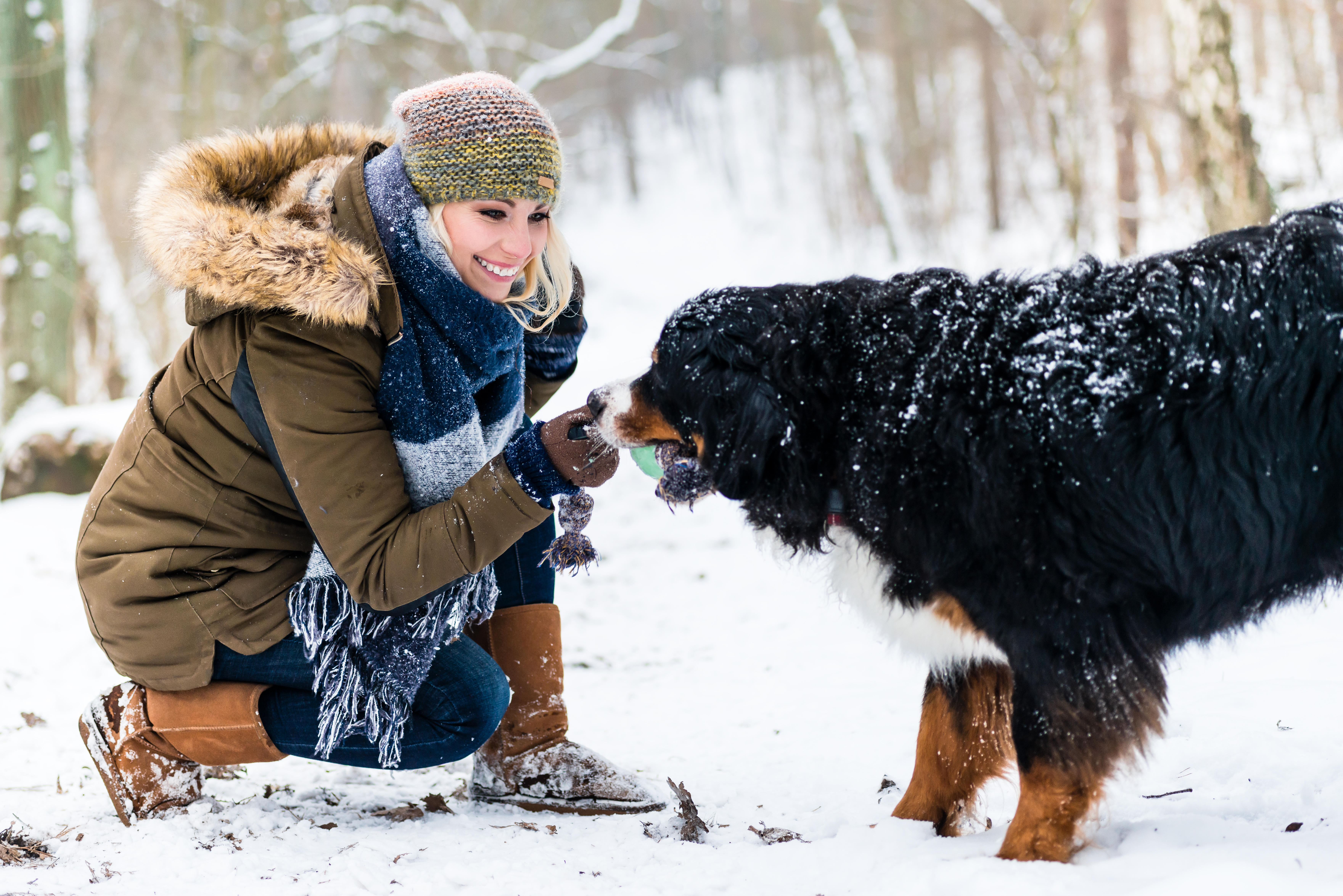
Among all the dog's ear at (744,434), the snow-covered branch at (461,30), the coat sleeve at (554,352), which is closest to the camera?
the dog's ear at (744,434)

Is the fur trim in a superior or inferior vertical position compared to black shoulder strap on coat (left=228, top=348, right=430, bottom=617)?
superior

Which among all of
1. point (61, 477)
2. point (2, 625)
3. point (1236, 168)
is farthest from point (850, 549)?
point (61, 477)

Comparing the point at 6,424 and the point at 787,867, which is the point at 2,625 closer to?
the point at 787,867

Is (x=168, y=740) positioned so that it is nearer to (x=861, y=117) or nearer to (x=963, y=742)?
(x=963, y=742)

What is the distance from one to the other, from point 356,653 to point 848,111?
13162 millimetres

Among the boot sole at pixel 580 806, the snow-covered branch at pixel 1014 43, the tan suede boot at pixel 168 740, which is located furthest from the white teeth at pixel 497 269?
the snow-covered branch at pixel 1014 43

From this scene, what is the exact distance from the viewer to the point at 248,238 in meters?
1.98

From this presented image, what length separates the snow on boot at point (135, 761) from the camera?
2162mm

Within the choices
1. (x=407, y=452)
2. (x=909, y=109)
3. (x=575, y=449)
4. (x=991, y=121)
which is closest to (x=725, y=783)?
(x=575, y=449)

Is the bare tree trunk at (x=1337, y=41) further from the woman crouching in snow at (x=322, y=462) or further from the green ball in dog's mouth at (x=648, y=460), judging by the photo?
the woman crouching in snow at (x=322, y=462)

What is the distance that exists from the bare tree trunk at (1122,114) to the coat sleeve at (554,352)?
6827 millimetres

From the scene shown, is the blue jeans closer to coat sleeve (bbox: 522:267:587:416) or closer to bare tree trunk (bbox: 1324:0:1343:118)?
coat sleeve (bbox: 522:267:587:416)

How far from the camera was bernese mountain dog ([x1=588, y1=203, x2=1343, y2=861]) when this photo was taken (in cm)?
178

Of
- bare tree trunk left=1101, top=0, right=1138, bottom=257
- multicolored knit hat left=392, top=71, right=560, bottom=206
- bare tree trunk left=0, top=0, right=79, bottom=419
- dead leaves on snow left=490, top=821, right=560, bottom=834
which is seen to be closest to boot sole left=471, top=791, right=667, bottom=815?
dead leaves on snow left=490, top=821, right=560, bottom=834
